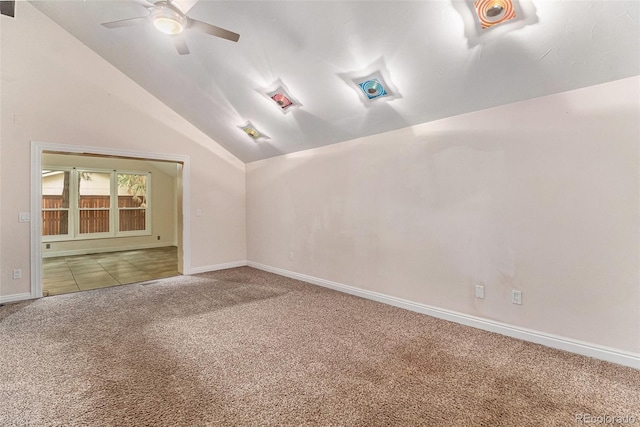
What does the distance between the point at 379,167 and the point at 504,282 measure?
1853 mm

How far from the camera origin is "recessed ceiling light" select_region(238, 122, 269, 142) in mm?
4582

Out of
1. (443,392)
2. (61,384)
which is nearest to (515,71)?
(443,392)

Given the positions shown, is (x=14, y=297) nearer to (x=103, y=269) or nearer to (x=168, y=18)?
(x=103, y=269)

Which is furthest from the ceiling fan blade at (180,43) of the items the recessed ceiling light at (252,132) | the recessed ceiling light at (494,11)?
the recessed ceiling light at (494,11)

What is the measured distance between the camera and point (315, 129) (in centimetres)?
403

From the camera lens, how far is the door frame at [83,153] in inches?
154

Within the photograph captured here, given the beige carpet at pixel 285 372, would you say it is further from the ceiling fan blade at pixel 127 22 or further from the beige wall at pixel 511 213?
the ceiling fan blade at pixel 127 22

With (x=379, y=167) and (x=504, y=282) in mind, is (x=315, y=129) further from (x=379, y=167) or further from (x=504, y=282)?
(x=504, y=282)

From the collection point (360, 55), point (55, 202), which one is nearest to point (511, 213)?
point (360, 55)

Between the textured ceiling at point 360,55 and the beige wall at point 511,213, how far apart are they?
245 millimetres

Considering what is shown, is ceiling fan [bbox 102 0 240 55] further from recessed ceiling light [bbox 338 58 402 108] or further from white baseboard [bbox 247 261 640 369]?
white baseboard [bbox 247 261 640 369]

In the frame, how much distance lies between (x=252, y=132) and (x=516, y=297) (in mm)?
4110

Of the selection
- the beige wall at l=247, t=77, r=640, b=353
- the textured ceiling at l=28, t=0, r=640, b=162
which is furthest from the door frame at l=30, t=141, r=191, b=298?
the beige wall at l=247, t=77, r=640, b=353

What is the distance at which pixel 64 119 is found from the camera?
4.14m
